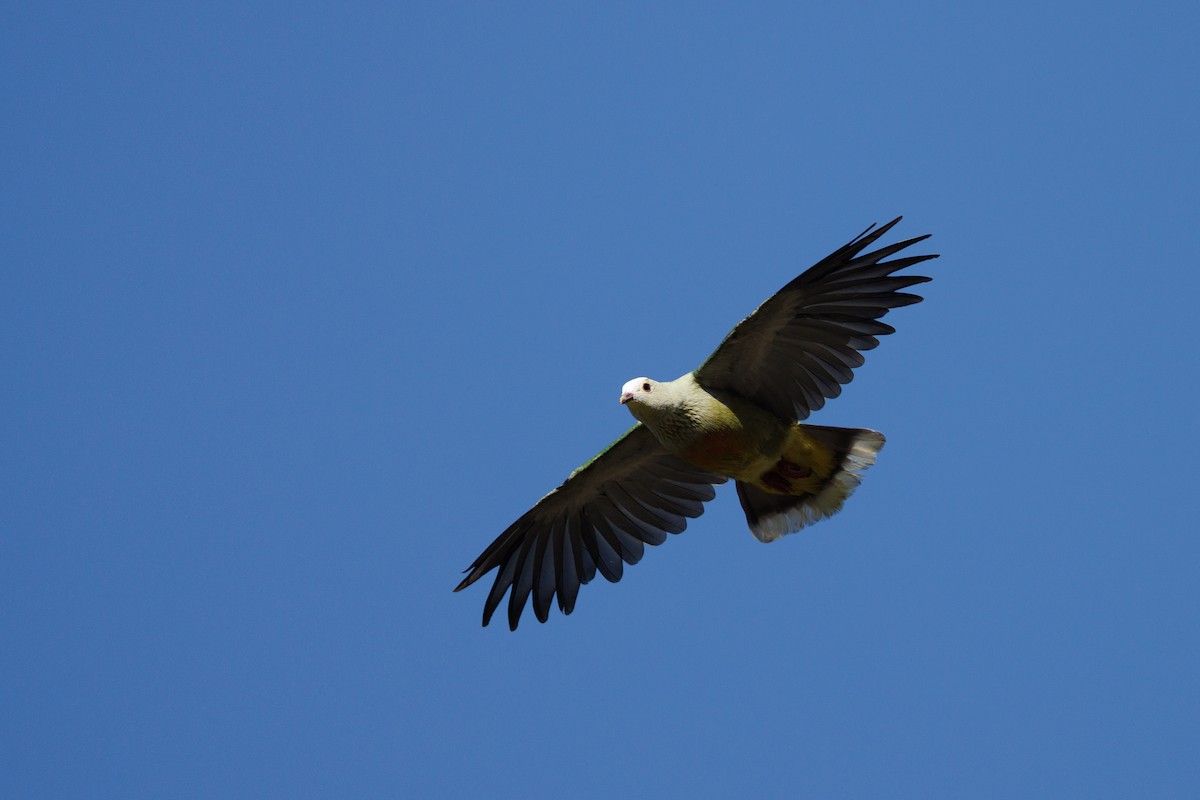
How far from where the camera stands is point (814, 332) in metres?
11.4

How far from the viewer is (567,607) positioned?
12.9m

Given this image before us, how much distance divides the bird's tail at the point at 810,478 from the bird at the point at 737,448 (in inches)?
0.4

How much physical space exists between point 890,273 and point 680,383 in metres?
1.97

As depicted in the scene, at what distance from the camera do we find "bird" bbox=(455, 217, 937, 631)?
11.2 m

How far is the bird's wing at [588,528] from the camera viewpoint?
1268cm

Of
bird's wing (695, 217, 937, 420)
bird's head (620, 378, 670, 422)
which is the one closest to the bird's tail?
bird's wing (695, 217, 937, 420)

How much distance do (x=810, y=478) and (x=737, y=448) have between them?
3.14ft

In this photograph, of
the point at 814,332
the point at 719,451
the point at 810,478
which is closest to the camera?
the point at 814,332

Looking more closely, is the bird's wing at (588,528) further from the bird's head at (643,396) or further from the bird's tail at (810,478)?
the bird's head at (643,396)

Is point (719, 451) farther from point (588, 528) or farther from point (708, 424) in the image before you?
point (588, 528)

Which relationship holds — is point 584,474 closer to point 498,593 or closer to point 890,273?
point 498,593

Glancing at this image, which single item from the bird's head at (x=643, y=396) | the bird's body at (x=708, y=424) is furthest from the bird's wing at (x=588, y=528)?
the bird's head at (x=643, y=396)

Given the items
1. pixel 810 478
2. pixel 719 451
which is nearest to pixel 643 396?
pixel 719 451

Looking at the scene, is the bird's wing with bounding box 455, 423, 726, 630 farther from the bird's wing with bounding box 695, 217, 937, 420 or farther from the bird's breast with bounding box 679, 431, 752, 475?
the bird's wing with bounding box 695, 217, 937, 420
